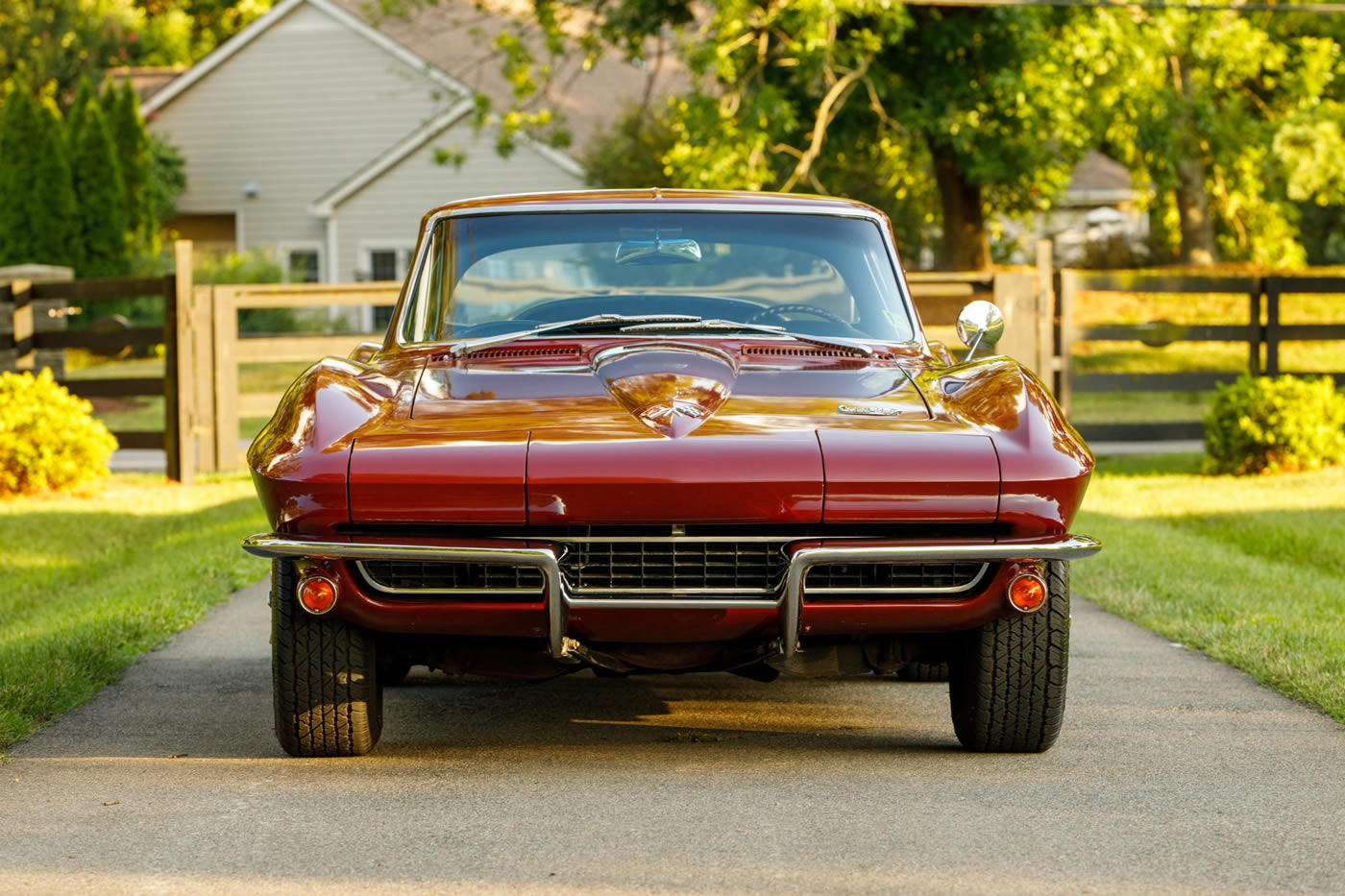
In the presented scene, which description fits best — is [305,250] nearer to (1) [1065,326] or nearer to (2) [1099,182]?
(2) [1099,182]

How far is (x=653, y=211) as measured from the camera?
5.74 metres

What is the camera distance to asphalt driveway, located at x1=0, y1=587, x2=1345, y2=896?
3.62m

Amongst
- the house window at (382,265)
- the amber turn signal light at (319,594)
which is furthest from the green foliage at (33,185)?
the amber turn signal light at (319,594)

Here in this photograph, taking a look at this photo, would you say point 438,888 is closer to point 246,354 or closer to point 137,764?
point 137,764

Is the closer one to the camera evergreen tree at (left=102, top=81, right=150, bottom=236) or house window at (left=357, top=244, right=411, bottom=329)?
evergreen tree at (left=102, top=81, right=150, bottom=236)

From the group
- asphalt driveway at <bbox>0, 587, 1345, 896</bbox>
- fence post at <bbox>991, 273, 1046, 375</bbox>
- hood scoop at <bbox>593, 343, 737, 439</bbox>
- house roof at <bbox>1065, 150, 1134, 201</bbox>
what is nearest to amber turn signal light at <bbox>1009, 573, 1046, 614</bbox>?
asphalt driveway at <bbox>0, 587, 1345, 896</bbox>

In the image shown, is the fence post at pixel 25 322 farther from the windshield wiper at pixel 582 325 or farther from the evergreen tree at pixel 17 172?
the evergreen tree at pixel 17 172

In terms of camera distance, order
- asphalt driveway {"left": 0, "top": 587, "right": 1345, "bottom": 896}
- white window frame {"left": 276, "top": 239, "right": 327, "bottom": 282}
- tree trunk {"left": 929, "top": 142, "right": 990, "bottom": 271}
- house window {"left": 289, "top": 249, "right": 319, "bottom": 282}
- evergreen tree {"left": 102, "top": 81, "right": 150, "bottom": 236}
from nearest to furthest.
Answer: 1. asphalt driveway {"left": 0, "top": 587, "right": 1345, "bottom": 896}
2. tree trunk {"left": 929, "top": 142, "right": 990, "bottom": 271}
3. evergreen tree {"left": 102, "top": 81, "right": 150, "bottom": 236}
4. house window {"left": 289, "top": 249, "right": 319, "bottom": 282}
5. white window frame {"left": 276, "top": 239, "right": 327, "bottom": 282}

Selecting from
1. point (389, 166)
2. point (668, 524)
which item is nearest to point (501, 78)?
point (389, 166)

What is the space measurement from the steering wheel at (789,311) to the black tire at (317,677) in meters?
1.76

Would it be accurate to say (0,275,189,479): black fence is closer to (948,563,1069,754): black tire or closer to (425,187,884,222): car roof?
(425,187,884,222): car roof

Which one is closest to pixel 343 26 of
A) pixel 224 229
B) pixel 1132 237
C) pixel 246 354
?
pixel 224 229

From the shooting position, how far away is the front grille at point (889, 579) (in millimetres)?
4234

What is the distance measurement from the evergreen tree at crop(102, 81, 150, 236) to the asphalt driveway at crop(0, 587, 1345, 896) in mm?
26065
